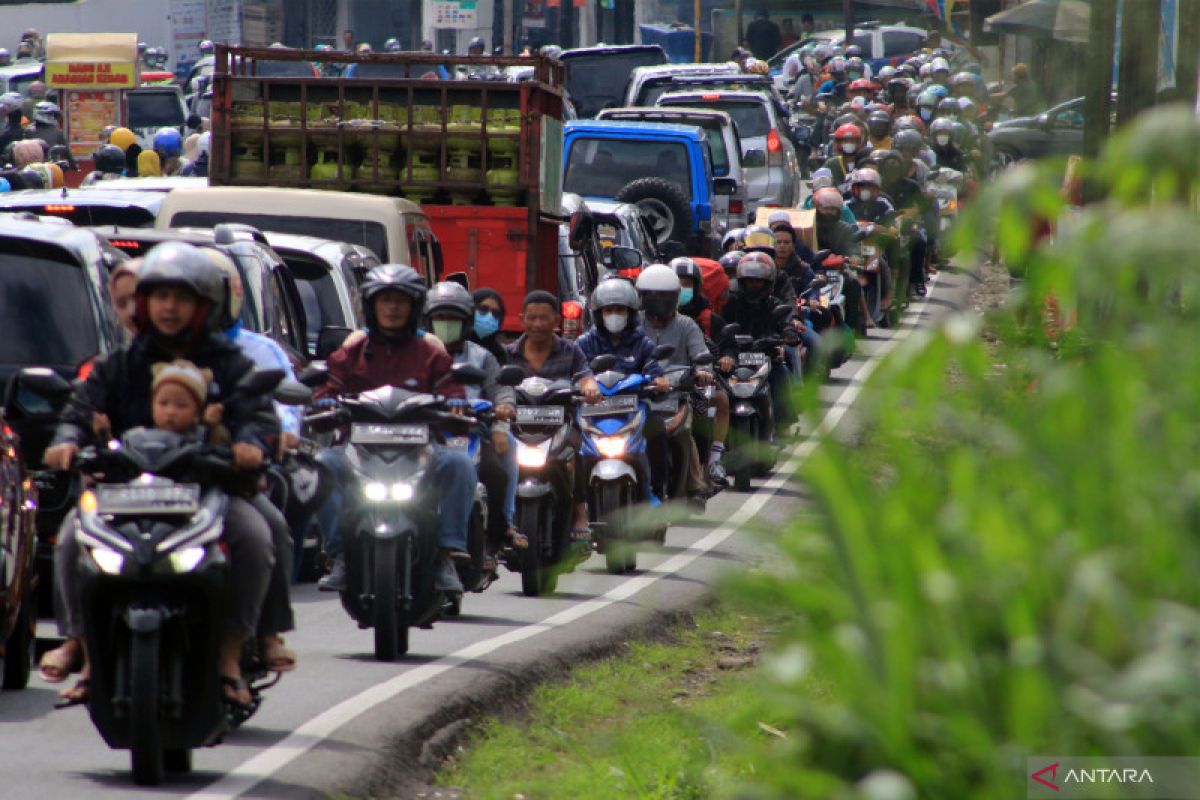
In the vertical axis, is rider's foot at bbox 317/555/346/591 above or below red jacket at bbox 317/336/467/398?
below

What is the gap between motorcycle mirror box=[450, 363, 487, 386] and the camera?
961 centimetres

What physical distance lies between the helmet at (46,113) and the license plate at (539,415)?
1996 cm

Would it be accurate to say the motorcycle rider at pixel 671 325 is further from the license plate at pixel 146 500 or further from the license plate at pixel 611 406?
the license plate at pixel 146 500

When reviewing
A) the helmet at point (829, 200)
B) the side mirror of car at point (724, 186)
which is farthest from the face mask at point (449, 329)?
the side mirror of car at point (724, 186)

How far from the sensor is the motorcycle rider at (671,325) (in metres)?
15.2

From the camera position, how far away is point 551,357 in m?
12.9

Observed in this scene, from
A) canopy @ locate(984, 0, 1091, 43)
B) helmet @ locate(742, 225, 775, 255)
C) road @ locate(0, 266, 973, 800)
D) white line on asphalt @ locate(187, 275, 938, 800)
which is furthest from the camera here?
canopy @ locate(984, 0, 1091, 43)

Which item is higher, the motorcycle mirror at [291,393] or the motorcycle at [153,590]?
the motorcycle mirror at [291,393]

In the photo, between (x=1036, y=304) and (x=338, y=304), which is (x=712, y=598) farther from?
(x=1036, y=304)

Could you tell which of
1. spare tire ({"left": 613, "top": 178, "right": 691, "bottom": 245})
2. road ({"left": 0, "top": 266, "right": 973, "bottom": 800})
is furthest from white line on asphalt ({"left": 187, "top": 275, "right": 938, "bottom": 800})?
spare tire ({"left": 613, "top": 178, "right": 691, "bottom": 245})

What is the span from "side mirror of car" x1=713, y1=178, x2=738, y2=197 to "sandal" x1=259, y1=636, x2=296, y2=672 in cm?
2141

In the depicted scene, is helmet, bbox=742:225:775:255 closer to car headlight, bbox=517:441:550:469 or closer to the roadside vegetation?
car headlight, bbox=517:441:550:469

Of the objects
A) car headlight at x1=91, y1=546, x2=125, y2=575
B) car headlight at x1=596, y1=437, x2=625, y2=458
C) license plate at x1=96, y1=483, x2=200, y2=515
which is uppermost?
license plate at x1=96, y1=483, x2=200, y2=515

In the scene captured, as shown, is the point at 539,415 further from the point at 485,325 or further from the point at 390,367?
the point at 390,367
